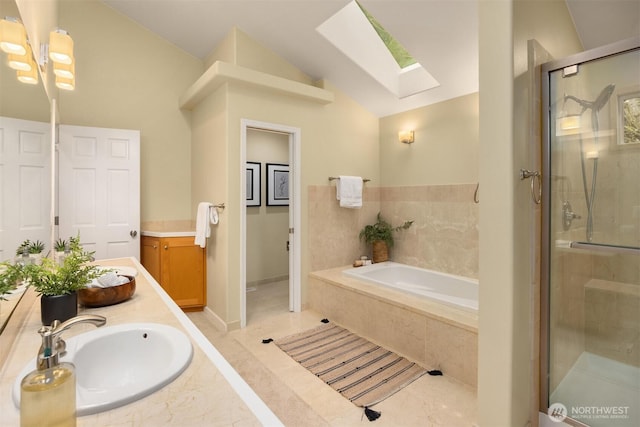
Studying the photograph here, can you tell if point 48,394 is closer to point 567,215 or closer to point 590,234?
point 567,215

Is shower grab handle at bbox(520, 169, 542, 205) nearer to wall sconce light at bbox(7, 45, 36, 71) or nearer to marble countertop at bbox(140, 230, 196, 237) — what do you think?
wall sconce light at bbox(7, 45, 36, 71)

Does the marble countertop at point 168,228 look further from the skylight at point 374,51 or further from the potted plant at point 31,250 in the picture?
the skylight at point 374,51

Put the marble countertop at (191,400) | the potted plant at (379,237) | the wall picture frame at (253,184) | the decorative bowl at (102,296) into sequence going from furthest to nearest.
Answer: the wall picture frame at (253,184) < the potted plant at (379,237) < the decorative bowl at (102,296) < the marble countertop at (191,400)

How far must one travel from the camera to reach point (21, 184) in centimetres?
99

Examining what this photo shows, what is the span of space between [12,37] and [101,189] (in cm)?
263

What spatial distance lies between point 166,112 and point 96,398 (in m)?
3.69

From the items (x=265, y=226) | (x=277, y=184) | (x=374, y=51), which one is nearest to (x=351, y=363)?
(x=265, y=226)

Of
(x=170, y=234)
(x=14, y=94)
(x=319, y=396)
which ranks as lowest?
(x=319, y=396)

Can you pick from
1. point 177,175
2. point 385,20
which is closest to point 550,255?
point 385,20

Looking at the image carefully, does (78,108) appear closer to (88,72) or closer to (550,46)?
(88,72)

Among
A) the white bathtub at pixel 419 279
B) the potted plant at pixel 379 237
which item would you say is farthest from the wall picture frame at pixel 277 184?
the white bathtub at pixel 419 279

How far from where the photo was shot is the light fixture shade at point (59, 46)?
191 cm

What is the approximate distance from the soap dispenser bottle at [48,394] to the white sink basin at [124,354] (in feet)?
0.79

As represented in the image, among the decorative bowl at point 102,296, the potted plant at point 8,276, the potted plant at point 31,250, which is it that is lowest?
the decorative bowl at point 102,296
